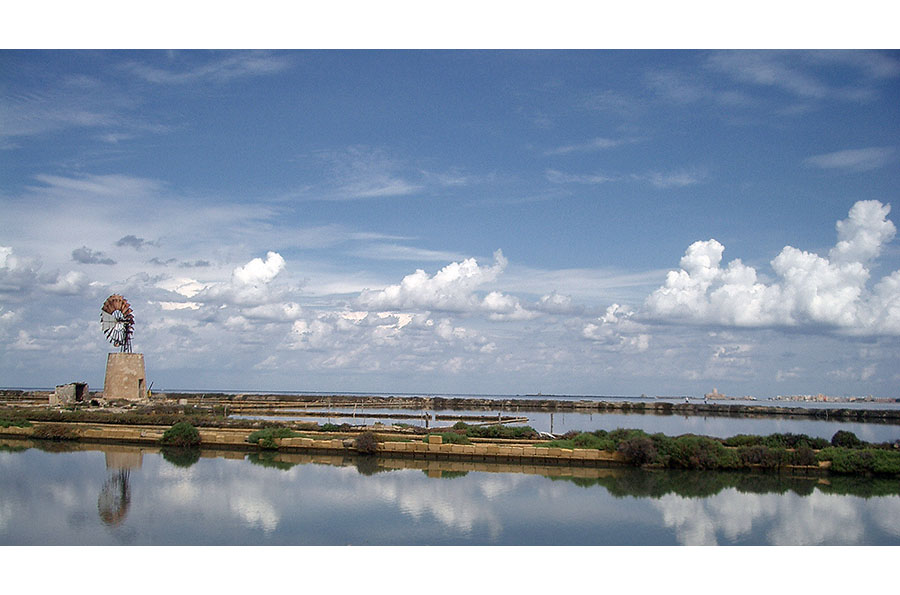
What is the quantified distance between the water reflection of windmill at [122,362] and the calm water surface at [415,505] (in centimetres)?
1396

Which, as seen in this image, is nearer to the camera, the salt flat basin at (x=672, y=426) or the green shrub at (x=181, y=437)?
the green shrub at (x=181, y=437)

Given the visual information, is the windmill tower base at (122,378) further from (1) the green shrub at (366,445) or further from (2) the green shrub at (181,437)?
(1) the green shrub at (366,445)

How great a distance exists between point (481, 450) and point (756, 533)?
8.56 meters

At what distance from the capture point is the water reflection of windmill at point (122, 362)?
31.3m

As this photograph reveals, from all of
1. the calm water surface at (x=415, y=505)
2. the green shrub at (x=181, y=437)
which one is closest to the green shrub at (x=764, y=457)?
the calm water surface at (x=415, y=505)

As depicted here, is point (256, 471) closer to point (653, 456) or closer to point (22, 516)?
point (22, 516)

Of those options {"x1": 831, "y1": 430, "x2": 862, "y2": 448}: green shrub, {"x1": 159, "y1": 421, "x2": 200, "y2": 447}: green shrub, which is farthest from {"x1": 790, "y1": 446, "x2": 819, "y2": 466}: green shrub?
{"x1": 159, "y1": 421, "x2": 200, "y2": 447}: green shrub

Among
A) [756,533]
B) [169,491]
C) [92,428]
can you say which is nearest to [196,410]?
[92,428]

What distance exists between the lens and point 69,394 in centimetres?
3281

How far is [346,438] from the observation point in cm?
2081

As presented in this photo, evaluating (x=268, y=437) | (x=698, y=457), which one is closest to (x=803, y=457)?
(x=698, y=457)

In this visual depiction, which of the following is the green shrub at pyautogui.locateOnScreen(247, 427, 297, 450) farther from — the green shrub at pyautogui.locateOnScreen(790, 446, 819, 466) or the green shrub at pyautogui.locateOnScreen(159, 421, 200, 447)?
the green shrub at pyautogui.locateOnScreen(790, 446, 819, 466)

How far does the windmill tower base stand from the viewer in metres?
31.3

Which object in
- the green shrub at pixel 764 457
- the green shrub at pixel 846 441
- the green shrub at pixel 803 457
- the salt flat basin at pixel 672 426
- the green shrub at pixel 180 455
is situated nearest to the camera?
the green shrub at pixel 803 457
